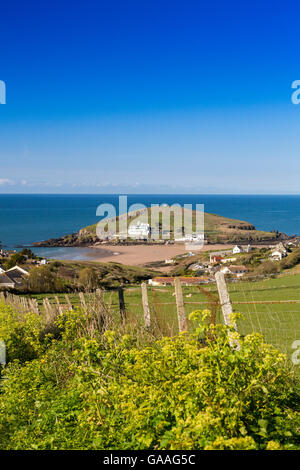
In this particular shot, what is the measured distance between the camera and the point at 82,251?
4969 cm

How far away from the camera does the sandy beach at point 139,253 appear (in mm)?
43031

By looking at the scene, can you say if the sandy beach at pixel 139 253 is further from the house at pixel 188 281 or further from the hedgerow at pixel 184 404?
the hedgerow at pixel 184 404

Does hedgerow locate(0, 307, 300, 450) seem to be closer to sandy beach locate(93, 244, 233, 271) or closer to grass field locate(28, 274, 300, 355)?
grass field locate(28, 274, 300, 355)

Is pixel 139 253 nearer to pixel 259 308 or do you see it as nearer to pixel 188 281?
pixel 188 281

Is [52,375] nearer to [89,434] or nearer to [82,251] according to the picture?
[89,434]

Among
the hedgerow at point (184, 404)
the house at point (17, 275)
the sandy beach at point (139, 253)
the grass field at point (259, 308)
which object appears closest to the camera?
the hedgerow at point (184, 404)

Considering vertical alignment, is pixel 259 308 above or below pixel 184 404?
below

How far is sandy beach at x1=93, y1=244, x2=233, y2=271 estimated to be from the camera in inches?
1694

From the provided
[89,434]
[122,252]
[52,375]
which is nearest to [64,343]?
[52,375]

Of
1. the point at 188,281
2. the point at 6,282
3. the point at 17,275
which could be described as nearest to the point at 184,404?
the point at 188,281

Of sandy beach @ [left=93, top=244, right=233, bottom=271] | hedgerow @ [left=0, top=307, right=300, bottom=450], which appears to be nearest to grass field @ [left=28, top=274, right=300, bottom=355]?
hedgerow @ [left=0, top=307, right=300, bottom=450]

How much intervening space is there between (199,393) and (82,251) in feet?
156

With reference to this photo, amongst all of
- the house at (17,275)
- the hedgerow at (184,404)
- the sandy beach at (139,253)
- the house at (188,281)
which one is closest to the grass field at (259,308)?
the house at (188,281)

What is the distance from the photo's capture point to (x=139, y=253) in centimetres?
4878
